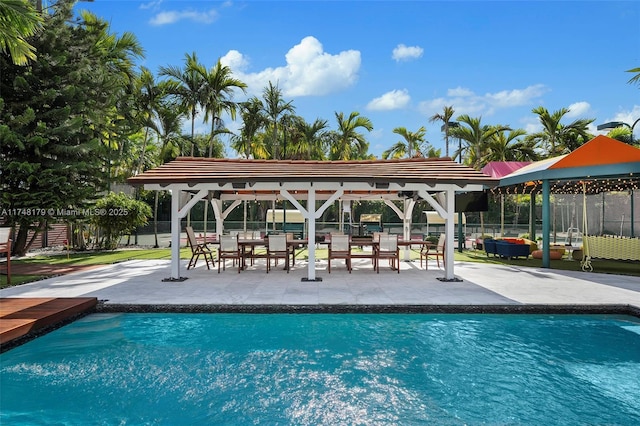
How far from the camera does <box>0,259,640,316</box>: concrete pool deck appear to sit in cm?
705

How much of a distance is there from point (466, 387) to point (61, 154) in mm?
12830

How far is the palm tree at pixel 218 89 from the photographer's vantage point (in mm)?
19078

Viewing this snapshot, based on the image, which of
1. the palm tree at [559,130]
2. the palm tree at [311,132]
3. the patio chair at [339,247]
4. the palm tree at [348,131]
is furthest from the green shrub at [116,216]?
the palm tree at [559,130]

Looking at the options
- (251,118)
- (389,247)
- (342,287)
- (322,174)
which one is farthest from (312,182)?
(251,118)

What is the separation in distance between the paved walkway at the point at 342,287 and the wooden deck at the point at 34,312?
458 millimetres

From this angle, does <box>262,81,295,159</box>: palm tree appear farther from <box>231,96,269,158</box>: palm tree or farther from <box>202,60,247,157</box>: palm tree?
<box>202,60,247,157</box>: palm tree

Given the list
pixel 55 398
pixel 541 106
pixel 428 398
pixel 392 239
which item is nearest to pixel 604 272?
pixel 392 239

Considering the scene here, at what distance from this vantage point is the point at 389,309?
6777mm

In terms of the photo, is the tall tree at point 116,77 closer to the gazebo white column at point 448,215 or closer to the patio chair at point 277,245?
the patio chair at point 277,245

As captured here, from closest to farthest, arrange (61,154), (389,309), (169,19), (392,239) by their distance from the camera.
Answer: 1. (389,309)
2. (392,239)
3. (61,154)
4. (169,19)

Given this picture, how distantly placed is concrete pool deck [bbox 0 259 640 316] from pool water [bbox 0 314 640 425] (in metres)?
0.41

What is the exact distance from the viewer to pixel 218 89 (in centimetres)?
1919

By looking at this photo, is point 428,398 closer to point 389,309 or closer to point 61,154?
point 389,309

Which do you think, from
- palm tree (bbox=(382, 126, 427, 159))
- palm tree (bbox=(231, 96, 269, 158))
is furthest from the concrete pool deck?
palm tree (bbox=(382, 126, 427, 159))
